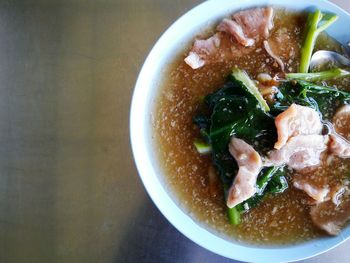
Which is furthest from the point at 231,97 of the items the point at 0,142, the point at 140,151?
the point at 0,142

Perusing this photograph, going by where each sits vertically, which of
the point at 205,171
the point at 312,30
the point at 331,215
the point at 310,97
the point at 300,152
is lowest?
the point at 331,215

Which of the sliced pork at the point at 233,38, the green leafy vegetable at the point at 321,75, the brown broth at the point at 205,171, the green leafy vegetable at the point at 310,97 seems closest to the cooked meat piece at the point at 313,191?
the brown broth at the point at 205,171

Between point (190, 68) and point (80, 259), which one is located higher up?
point (190, 68)

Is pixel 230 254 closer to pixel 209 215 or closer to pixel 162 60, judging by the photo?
pixel 209 215

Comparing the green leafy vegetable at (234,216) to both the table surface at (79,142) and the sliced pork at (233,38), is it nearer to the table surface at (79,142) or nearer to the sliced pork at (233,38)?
the table surface at (79,142)

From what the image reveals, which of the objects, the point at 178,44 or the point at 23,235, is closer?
the point at 178,44

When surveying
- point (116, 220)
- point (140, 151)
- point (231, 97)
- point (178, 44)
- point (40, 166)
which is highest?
point (178, 44)

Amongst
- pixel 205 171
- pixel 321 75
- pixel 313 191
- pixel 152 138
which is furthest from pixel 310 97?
pixel 152 138

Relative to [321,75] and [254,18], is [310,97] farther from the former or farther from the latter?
[254,18]
